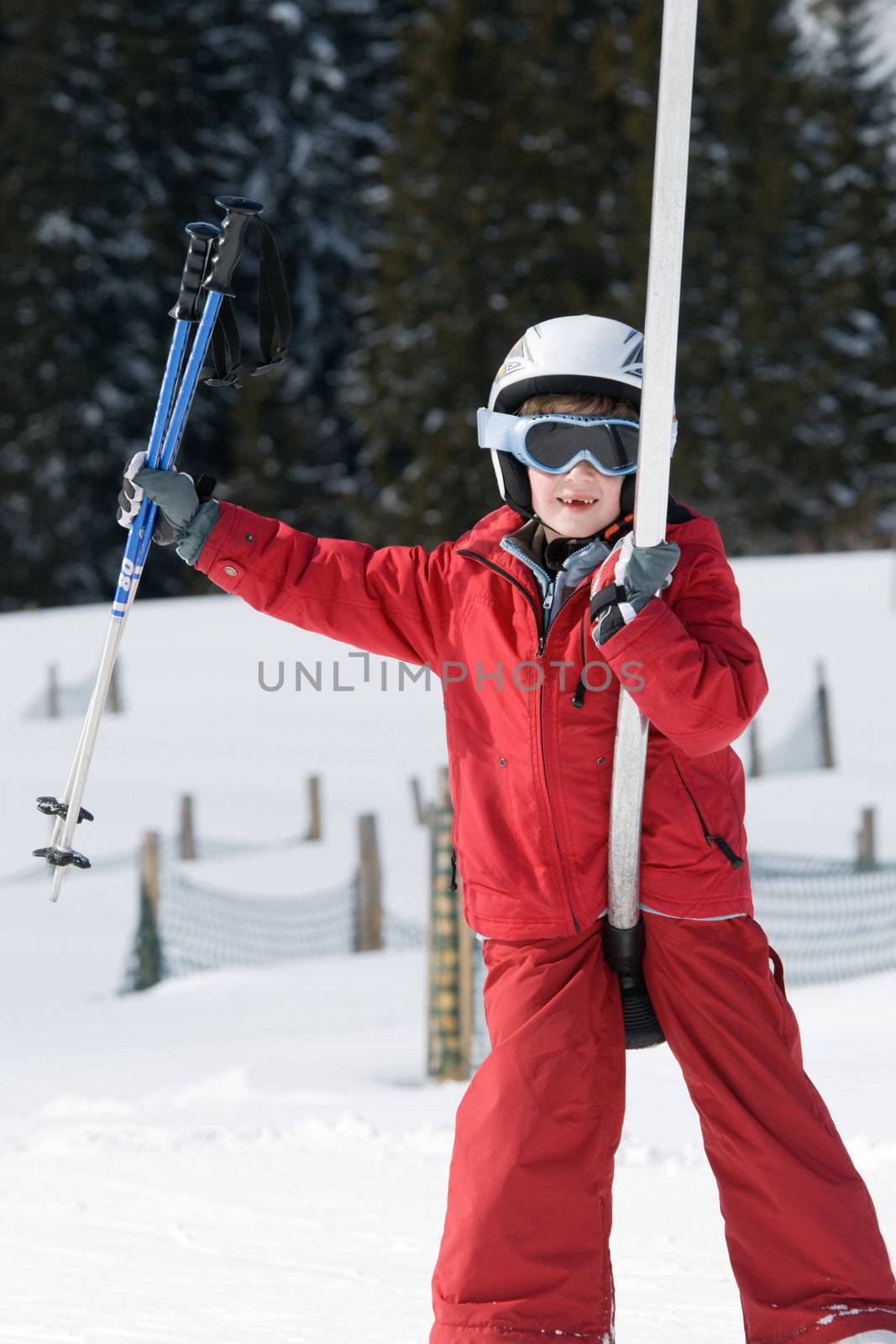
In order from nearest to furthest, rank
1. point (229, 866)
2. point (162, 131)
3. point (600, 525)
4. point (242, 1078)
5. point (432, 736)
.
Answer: point (600, 525) < point (242, 1078) < point (229, 866) < point (432, 736) < point (162, 131)

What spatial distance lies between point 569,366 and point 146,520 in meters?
0.84

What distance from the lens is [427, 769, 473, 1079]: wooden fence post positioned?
615 cm

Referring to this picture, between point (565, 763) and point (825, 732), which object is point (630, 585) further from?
point (825, 732)

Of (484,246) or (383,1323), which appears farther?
(484,246)

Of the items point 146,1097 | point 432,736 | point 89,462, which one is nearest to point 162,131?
point 89,462

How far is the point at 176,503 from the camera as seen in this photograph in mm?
3203

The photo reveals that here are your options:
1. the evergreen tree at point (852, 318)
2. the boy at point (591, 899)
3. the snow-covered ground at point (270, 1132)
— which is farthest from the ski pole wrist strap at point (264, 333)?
the evergreen tree at point (852, 318)

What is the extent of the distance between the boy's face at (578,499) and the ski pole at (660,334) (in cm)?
15

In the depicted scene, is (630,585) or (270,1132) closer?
(630,585)

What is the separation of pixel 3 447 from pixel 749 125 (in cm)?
1795

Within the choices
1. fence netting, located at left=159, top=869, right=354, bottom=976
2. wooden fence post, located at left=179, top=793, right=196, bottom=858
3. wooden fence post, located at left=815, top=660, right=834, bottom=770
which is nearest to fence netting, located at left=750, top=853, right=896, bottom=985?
fence netting, located at left=159, top=869, right=354, bottom=976

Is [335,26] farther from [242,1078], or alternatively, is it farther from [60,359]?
[242,1078]

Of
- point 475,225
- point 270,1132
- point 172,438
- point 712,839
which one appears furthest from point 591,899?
point 475,225

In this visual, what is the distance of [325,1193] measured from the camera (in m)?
4.67
